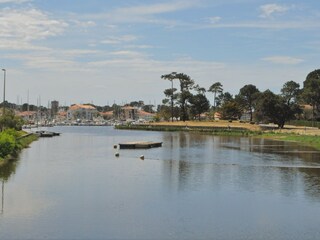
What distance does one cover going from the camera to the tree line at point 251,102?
356 feet

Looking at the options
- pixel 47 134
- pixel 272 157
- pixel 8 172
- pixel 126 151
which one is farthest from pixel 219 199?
pixel 47 134

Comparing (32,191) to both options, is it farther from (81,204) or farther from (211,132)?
(211,132)

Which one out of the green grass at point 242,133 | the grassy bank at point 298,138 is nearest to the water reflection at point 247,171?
the grassy bank at point 298,138

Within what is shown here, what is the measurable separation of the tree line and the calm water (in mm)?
61351

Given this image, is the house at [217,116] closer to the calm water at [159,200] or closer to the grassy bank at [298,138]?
the grassy bank at [298,138]

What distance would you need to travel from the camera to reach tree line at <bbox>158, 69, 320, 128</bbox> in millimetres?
108625

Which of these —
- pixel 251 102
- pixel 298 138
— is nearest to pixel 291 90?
pixel 251 102

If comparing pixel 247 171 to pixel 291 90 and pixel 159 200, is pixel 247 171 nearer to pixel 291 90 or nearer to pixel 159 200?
pixel 159 200

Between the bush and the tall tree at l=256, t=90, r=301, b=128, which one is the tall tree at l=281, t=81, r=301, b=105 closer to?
the tall tree at l=256, t=90, r=301, b=128

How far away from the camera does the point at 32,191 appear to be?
30875 mm

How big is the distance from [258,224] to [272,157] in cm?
3301

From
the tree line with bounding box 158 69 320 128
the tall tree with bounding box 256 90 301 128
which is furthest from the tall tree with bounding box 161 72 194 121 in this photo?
the tall tree with bounding box 256 90 301 128

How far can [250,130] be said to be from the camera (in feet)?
356

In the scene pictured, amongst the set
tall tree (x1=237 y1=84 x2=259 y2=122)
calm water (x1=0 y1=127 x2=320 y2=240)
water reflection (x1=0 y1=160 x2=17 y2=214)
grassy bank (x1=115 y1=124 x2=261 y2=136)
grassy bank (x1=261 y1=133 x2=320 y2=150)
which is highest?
tall tree (x1=237 y1=84 x2=259 y2=122)
